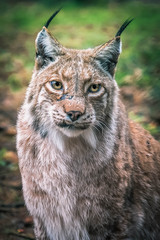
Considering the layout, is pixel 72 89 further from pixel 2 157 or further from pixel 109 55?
pixel 2 157

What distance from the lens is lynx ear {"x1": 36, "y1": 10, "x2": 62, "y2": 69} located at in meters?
3.49

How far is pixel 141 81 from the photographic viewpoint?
613 cm

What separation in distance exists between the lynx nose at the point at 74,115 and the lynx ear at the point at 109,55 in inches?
30.0

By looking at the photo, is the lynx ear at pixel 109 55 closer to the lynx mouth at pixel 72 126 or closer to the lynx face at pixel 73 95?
the lynx face at pixel 73 95

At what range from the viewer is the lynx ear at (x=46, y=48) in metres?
3.49

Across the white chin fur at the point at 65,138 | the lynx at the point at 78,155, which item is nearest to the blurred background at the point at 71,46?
the lynx at the point at 78,155

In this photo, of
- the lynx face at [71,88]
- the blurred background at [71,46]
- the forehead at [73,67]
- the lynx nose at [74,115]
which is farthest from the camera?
the blurred background at [71,46]

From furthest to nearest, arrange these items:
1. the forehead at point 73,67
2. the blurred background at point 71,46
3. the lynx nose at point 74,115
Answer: the blurred background at point 71,46, the forehead at point 73,67, the lynx nose at point 74,115

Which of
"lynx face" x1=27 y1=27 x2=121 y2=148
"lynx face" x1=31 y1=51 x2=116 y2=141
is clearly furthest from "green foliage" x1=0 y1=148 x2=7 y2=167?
"lynx face" x1=31 y1=51 x2=116 y2=141

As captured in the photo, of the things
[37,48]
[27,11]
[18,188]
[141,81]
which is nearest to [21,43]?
[27,11]

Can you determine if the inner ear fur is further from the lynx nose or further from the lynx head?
the lynx nose

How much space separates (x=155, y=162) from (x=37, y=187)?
4.87 feet

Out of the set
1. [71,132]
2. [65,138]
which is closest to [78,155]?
[65,138]

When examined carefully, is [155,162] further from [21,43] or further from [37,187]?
[21,43]
